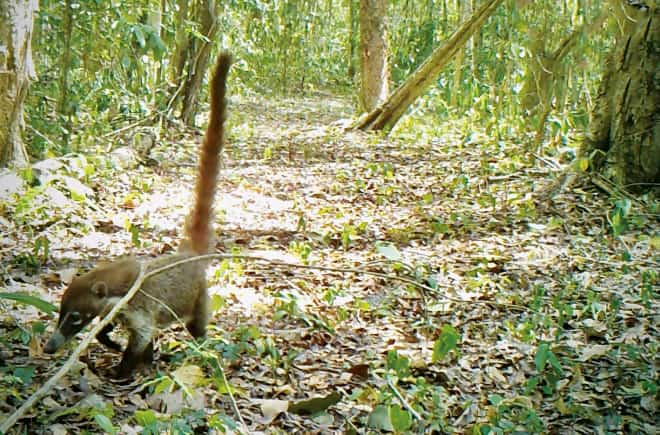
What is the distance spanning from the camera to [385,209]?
19.5 feet

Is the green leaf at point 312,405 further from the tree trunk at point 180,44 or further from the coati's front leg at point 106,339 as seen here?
the tree trunk at point 180,44

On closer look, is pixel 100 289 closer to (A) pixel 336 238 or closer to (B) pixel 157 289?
(B) pixel 157 289

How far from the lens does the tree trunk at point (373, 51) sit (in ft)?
32.9

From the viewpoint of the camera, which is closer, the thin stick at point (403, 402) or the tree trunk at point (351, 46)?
the thin stick at point (403, 402)

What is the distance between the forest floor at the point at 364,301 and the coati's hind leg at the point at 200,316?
13cm

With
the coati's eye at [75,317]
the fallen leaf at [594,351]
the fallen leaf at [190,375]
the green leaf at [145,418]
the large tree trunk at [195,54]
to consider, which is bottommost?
the fallen leaf at [594,351]

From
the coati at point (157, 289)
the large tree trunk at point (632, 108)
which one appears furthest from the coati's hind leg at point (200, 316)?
the large tree trunk at point (632, 108)

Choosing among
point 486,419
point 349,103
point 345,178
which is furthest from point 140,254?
point 349,103

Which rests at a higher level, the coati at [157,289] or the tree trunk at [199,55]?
the tree trunk at [199,55]

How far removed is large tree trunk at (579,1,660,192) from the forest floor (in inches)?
13.7

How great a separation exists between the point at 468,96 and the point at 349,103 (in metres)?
4.99

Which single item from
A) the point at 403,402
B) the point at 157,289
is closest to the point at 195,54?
the point at 157,289

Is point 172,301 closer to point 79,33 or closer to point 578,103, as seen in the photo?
point 79,33

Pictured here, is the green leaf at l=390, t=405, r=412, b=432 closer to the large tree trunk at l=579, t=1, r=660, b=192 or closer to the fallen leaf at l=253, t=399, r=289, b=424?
the fallen leaf at l=253, t=399, r=289, b=424
